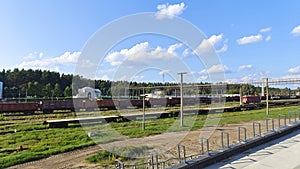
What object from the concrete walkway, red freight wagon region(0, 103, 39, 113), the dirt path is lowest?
the dirt path

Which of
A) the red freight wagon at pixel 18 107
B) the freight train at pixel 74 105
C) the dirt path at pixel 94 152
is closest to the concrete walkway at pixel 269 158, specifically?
the dirt path at pixel 94 152

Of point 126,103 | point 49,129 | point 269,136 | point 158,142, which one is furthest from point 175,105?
point 269,136

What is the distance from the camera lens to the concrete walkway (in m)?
5.38

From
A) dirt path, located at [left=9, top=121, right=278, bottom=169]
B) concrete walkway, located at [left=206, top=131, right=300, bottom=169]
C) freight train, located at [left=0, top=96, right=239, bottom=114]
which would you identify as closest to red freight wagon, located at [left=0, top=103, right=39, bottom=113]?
freight train, located at [left=0, top=96, right=239, bottom=114]

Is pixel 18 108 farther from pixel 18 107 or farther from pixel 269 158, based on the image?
pixel 269 158

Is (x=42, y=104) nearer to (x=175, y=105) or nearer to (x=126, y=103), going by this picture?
(x=126, y=103)

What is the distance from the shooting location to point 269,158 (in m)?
5.84

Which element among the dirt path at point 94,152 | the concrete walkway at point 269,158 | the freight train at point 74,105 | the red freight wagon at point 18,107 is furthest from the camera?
the freight train at point 74,105

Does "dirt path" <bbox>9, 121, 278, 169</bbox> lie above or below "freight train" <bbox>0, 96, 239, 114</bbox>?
below

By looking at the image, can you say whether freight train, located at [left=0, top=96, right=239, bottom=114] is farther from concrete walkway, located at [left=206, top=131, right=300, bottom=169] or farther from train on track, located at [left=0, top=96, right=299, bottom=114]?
concrete walkway, located at [left=206, top=131, right=300, bottom=169]

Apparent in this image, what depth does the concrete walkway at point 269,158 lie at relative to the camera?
5375 millimetres

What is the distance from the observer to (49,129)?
14.2 metres

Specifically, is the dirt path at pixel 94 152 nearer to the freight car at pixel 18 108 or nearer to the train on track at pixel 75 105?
the train on track at pixel 75 105

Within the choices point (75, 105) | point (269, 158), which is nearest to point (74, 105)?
point (75, 105)
